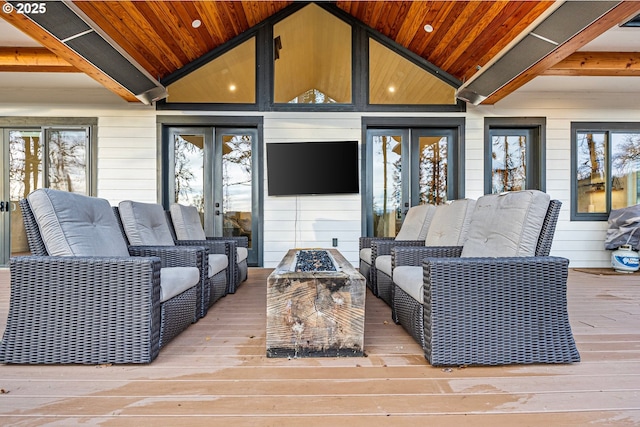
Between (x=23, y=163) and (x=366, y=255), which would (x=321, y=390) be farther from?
(x=23, y=163)

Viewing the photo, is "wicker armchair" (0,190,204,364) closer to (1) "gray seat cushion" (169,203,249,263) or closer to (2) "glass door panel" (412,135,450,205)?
(1) "gray seat cushion" (169,203,249,263)

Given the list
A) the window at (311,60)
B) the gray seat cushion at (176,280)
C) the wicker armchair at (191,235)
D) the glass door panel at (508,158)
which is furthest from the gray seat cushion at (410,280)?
the glass door panel at (508,158)

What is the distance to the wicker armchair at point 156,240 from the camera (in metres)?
2.70

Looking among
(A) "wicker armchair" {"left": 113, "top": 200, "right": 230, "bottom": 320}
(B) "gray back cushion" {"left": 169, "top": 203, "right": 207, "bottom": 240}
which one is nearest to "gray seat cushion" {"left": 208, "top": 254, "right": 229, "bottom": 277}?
(A) "wicker armchair" {"left": 113, "top": 200, "right": 230, "bottom": 320}

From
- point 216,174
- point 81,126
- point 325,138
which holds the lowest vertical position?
point 216,174

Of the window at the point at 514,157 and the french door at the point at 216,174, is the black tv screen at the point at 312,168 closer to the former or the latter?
the french door at the point at 216,174

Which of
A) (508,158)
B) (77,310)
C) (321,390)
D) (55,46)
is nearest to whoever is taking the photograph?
(321,390)

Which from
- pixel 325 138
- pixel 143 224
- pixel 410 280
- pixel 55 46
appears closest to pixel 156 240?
pixel 143 224

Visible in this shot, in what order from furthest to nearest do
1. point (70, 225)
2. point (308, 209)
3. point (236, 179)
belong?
point (236, 179), point (308, 209), point (70, 225)

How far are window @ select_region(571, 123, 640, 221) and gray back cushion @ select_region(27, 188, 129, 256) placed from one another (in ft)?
20.6

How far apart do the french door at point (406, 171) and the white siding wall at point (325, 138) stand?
265 mm

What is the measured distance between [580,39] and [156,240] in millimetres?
4441

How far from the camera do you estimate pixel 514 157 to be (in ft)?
17.8

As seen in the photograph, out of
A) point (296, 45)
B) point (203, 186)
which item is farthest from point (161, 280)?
point (296, 45)
